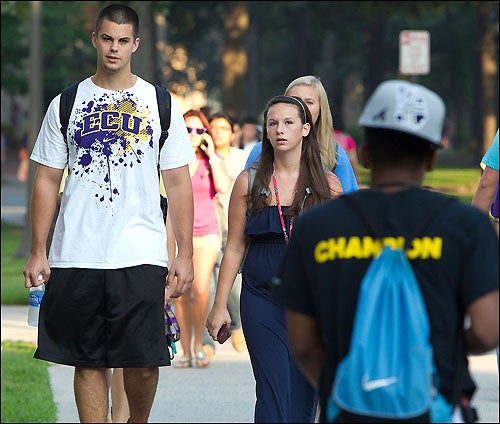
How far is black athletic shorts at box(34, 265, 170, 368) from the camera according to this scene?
6.29 metres

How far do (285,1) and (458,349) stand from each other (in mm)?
32380

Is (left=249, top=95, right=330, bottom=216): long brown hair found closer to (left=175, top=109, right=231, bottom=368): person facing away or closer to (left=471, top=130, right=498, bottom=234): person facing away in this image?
→ (left=471, top=130, right=498, bottom=234): person facing away

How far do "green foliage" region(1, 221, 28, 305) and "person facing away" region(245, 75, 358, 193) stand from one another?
8685 millimetres

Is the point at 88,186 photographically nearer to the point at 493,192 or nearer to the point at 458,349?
the point at 493,192

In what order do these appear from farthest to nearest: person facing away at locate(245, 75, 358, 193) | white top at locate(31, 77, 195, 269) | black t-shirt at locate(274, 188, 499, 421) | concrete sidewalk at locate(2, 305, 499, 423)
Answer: concrete sidewalk at locate(2, 305, 499, 423) < person facing away at locate(245, 75, 358, 193) < white top at locate(31, 77, 195, 269) < black t-shirt at locate(274, 188, 499, 421)

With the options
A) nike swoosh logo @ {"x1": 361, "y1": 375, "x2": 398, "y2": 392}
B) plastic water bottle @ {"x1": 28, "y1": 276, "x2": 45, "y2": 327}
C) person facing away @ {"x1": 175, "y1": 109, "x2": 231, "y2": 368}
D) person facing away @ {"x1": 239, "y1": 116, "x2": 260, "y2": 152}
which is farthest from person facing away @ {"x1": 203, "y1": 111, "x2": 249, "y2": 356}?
nike swoosh logo @ {"x1": 361, "y1": 375, "x2": 398, "y2": 392}

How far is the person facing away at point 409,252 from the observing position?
3588 mm

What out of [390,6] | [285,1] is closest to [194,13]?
[285,1]

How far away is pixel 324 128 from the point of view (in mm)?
7277

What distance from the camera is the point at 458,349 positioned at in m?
3.67

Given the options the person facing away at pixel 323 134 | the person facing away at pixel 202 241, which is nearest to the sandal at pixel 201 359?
the person facing away at pixel 202 241

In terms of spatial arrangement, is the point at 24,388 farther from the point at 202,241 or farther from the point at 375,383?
the point at 375,383

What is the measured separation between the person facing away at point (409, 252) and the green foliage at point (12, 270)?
1210 cm

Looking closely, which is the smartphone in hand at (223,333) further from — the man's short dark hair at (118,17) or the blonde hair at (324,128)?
the man's short dark hair at (118,17)
